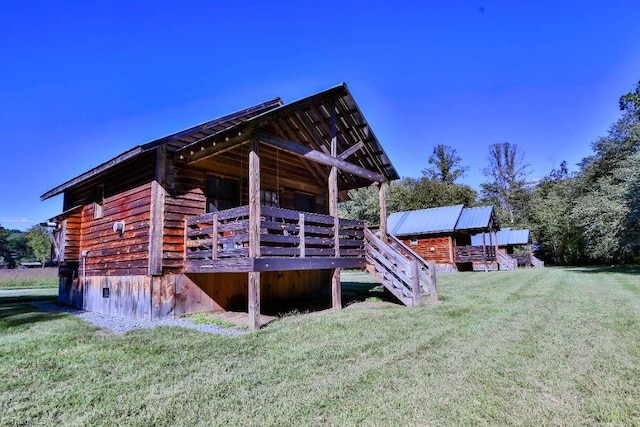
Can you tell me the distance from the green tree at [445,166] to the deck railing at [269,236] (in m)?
42.2

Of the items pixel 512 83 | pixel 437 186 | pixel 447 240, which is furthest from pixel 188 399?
pixel 437 186

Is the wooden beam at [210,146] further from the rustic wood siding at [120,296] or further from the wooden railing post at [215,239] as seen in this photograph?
the rustic wood siding at [120,296]

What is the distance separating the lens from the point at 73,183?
10.4 m

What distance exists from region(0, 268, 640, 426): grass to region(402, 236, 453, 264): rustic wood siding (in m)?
20.5

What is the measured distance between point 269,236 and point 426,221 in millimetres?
23139

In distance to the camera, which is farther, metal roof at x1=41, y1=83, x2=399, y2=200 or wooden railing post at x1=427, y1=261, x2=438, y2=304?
wooden railing post at x1=427, y1=261, x2=438, y2=304

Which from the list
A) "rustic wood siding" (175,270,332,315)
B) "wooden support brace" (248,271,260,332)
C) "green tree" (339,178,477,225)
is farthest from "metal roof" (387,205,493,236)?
"wooden support brace" (248,271,260,332)

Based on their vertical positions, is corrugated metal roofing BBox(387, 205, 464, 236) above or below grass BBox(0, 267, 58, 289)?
above

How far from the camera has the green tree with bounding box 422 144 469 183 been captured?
49000 mm

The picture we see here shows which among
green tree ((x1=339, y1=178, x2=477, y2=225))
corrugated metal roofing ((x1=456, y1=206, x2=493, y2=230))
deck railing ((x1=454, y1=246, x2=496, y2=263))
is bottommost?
deck railing ((x1=454, y1=246, x2=496, y2=263))

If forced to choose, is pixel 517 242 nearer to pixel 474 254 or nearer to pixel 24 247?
pixel 474 254

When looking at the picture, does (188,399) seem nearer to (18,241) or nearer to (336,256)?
(336,256)

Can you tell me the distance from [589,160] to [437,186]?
16862 mm

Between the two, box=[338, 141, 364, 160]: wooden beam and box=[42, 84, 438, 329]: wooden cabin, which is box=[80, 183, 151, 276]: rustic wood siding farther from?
box=[338, 141, 364, 160]: wooden beam
